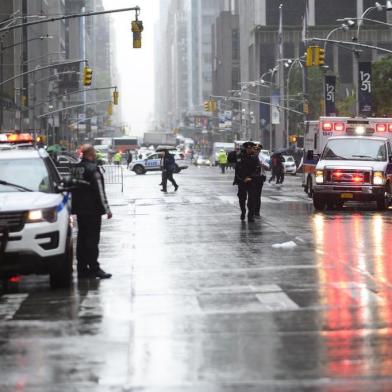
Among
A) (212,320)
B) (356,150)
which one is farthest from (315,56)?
(212,320)

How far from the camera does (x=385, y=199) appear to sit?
101 ft

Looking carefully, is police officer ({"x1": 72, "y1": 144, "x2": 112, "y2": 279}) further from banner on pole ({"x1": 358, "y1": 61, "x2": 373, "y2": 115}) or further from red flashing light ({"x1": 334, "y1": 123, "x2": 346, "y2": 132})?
banner on pole ({"x1": 358, "y1": 61, "x2": 373, "y2": 115})

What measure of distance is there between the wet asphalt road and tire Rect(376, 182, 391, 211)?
910 cm

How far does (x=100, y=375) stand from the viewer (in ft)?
28.0

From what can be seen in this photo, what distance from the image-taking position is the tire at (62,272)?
1401cm

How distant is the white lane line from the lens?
12047 mm

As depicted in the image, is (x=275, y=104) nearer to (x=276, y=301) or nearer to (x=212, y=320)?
(x=276, y=301)

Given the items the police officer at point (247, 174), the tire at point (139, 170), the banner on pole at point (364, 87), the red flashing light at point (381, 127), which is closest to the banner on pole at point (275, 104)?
the tire at point (139, 170)

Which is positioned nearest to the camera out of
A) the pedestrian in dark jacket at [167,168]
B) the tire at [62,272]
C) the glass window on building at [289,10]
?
the tire at [62,272]

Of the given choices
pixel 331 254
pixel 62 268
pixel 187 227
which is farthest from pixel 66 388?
pixel 187 227

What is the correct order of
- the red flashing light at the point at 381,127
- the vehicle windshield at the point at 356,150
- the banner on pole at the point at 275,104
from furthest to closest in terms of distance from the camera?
the banner on pole at the point at 275,104
the red flashing light at the point at 381,127
the vehicle windshield at the point at 356,150

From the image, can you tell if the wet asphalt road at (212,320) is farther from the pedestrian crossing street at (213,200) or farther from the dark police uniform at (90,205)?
the pedestrian crossing street at (213,200)

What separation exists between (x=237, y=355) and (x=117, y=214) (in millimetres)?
21359

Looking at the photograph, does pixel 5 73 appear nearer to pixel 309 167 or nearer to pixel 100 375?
pixel 309 167
